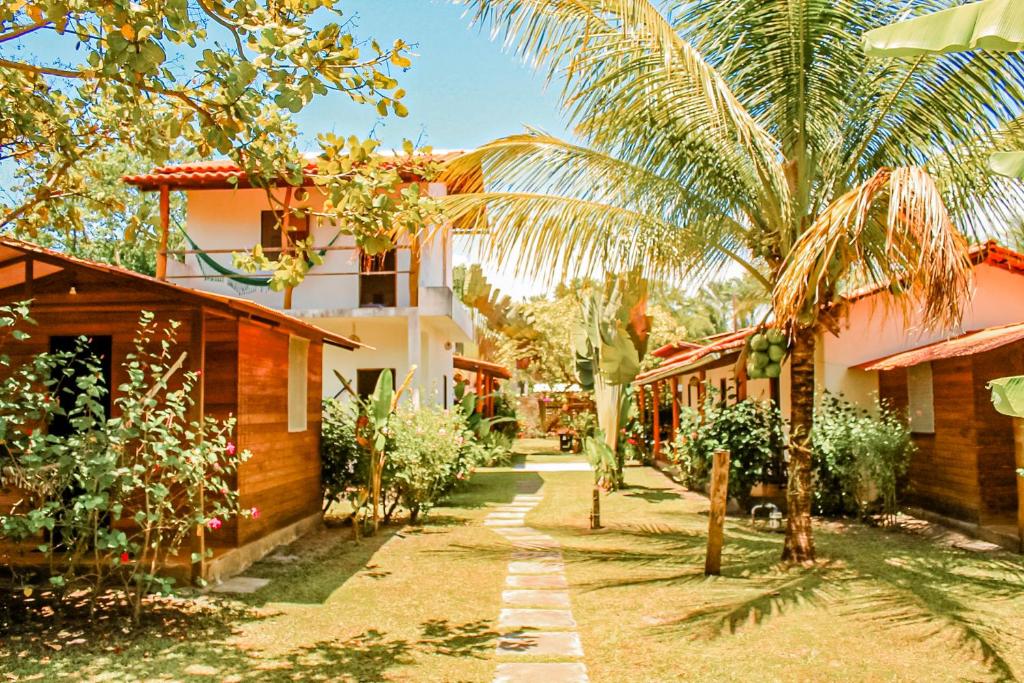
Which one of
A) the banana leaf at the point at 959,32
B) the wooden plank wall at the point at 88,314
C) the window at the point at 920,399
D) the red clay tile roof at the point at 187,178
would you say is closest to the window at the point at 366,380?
the red clay tile roof at the point at 187,178

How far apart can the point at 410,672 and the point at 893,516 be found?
829 centimetres

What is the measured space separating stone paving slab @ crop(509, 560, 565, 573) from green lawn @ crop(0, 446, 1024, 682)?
170mm

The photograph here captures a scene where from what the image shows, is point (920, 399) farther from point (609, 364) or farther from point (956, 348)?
point (609, 364)

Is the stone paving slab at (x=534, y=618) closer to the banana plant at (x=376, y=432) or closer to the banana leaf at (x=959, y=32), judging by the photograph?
the banana plant at (x=376, y=432)

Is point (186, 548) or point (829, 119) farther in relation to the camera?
point (829, 119)

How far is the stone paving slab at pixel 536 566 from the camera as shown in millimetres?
8781

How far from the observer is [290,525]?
10.3 meters

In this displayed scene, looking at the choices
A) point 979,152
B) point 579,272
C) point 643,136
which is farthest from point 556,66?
point 979,152

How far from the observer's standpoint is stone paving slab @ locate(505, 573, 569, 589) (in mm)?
8058

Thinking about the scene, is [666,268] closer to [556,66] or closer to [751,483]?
[556,66]

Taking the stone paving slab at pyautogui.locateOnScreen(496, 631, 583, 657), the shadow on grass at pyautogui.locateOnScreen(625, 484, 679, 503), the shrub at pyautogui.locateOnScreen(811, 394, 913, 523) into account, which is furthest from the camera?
the shadow on grass at pyautogui.locateOnScreen(625, 484, 679, 503)

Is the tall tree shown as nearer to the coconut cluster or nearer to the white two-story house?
the coconut cluster

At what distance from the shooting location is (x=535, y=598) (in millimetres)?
7559

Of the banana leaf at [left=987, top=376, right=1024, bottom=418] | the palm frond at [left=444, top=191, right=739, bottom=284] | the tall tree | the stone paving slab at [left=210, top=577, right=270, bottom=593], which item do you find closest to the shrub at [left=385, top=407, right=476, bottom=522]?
the stone paving slab at [left=210, top=577, right=270, bottom=593]
